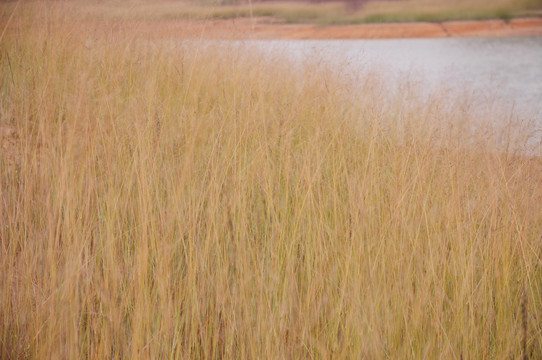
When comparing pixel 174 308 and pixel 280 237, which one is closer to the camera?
pixel 174 308

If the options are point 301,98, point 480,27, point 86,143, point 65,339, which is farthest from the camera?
point 480,27

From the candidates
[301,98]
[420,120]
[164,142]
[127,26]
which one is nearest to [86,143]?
[164,142]

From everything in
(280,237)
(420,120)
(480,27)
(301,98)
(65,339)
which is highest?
(480,27)

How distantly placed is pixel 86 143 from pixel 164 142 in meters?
0.37

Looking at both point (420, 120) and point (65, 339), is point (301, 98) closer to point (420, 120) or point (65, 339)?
point (420, 120)

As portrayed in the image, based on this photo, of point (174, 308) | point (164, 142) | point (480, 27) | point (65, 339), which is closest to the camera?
point (65, 339)

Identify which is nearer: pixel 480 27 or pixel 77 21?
pixel 77 21

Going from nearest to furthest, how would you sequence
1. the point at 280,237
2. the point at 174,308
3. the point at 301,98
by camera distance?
the point at 174,308 < the point at 280,237 < the point at 301,98

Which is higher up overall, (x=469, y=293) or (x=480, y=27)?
(x=480, y=27)

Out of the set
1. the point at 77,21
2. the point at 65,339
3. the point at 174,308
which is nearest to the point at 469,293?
the point at 174,308

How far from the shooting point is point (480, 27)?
8.02 metres

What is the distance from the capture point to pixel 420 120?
8.45 feet

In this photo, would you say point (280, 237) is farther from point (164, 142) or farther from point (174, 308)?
point (164, 142)

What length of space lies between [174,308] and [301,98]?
1868 mm
